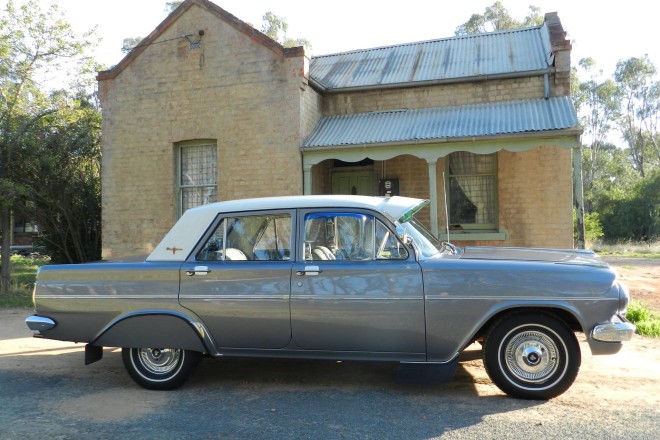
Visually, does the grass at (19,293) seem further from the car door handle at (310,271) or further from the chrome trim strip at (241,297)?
the car door handle at (310,271)

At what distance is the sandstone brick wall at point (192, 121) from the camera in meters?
10.5

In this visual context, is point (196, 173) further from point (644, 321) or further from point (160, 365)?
point (644, 321)

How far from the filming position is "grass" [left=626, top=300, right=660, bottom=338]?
6.96 metres

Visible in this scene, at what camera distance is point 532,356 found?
4.12m

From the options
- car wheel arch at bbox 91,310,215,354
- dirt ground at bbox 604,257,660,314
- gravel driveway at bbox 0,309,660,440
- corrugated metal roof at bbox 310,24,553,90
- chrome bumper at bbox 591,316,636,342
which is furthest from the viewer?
corrugated metal roof at bbox 310,24,553,90

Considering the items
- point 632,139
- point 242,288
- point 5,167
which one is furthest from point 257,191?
point 632,139

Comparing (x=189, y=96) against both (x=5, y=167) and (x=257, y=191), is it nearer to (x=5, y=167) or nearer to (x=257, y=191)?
(x=257, y=191)

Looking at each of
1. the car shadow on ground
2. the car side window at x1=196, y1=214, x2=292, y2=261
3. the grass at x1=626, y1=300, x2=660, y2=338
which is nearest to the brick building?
the grass at x1=626, y1=300, x2=660, y2=338

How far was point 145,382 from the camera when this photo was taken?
468cm

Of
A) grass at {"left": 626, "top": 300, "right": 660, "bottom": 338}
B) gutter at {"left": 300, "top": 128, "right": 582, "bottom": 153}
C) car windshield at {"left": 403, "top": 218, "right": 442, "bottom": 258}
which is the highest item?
gutter at {"left": 300, "top": 128, "right": 582, "bottom": 153}

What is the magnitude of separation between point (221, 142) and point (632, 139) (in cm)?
4838

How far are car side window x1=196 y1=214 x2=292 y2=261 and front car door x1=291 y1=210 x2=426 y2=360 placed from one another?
0.73 feet

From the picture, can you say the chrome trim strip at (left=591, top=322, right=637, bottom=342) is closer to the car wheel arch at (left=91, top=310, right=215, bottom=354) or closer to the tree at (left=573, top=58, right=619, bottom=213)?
the car wheel arch at (left=91, top=310, right=215, bottom=354)

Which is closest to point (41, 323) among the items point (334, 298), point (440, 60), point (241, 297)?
point (241, 297)
